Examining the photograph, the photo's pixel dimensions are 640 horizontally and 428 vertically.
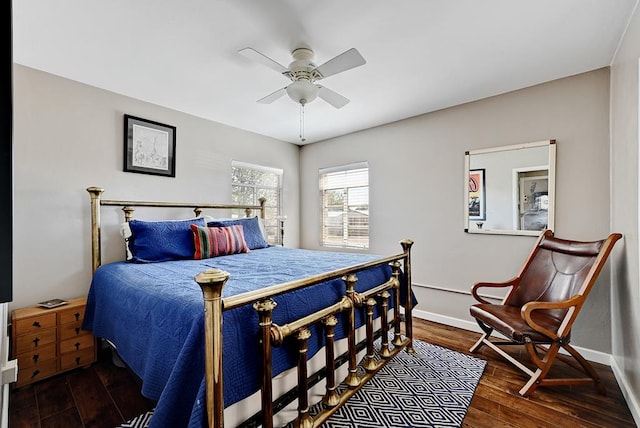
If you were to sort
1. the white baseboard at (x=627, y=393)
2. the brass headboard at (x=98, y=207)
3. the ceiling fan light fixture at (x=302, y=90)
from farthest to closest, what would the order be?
the brass headboard at (x=98, y=207) < the ceiling fan light fixture at (x=302, y=90) < the white baseboard at (x=627, y=393)

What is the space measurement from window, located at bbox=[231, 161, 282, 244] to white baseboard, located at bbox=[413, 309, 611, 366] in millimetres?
2276

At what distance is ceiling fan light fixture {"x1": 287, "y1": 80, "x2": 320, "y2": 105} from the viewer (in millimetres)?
2139

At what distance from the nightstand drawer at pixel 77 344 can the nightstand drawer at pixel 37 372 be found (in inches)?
3.6

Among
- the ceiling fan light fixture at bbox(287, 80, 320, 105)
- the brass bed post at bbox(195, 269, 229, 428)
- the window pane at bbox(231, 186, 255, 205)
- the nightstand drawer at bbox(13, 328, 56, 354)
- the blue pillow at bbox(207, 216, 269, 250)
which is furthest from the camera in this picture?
the window pane at bbox(231, 186, 255, 205)

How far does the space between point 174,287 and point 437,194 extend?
2.82 meters

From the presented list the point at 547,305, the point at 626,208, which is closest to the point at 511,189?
the point at 626,208

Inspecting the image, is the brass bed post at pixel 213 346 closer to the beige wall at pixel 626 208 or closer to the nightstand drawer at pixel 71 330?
the nightstand drawer at pixel 71 330

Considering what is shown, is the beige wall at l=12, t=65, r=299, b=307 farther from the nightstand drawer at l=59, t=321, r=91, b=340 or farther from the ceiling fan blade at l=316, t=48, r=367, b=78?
the ceiling fan blade at l=316, t=48, r=367, b=78

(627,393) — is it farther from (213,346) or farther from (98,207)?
(98,207)

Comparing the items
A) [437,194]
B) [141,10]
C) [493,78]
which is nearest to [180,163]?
[141,10]

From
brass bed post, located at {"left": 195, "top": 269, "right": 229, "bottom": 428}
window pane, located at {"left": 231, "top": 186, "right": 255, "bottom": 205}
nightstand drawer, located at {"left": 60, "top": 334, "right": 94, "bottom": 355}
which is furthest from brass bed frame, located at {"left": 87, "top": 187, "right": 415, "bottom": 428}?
window pane, located at {"left": 231, "top": 186, "right": 255, "bottom": 205}

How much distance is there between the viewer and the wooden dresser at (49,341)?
2.05m

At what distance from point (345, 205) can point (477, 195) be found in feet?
5.83

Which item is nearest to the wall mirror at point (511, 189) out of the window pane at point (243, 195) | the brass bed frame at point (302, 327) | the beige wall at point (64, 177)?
the brass bed frame at point (302, 327)
